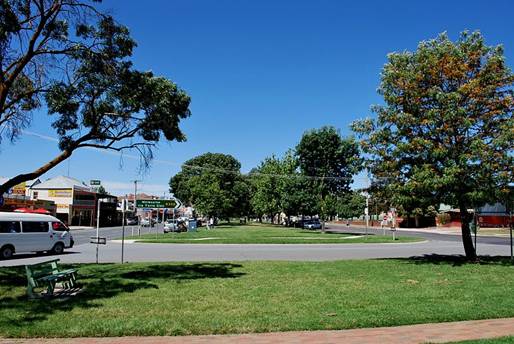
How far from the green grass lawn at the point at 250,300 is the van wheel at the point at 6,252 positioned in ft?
24.4

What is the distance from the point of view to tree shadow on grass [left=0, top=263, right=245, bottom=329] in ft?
29.1

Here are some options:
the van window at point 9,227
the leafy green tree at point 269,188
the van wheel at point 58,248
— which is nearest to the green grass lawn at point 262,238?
the van wheel at point 58,248

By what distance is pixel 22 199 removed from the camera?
5850 centimetres

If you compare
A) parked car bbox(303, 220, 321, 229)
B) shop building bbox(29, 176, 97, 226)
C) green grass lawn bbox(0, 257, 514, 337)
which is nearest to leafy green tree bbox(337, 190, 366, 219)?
parked car bbox(303, 220, 321, 229)

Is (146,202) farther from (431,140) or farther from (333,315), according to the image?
(333,315)

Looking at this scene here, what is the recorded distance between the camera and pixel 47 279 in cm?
1040

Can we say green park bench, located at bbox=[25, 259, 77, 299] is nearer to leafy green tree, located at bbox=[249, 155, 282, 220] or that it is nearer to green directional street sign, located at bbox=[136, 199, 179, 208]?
green directional street sign, located at bbox=[136, 199, 179, 208]

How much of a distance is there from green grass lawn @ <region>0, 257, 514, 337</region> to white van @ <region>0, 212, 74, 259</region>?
7589 millimetres

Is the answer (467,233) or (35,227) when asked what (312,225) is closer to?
(35,227)

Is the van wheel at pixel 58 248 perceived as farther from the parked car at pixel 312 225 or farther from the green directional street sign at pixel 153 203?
the parked car at pixel 312 225

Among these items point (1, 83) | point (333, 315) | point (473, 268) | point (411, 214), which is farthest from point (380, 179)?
point (1, 83)

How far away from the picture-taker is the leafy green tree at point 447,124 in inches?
644

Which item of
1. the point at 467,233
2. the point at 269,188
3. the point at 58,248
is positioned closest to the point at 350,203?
the point at 269,188

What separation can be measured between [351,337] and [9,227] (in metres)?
19.8
